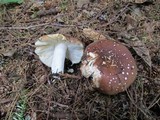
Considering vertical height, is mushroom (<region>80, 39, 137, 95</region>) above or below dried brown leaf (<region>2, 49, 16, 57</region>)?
above

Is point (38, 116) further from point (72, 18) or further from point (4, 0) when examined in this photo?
point (4, 0)

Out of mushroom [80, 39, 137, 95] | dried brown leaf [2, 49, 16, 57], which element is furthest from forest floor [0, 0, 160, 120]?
mushroom [80, 39, 137, 95]

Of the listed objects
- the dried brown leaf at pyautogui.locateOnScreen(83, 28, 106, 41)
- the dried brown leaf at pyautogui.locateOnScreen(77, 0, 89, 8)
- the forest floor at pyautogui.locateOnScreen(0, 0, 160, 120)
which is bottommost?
the forest floor at pyautogui.locateOnScreen(0, 0, 160, 120)

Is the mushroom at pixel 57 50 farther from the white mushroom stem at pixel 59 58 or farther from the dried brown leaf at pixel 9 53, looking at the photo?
the dried brown leaf at pixel 9 53

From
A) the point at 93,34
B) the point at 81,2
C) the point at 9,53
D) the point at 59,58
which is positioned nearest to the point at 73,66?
the point at 59,58

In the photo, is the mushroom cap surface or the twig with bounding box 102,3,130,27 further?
the twig with bounding box 102,3,130,27

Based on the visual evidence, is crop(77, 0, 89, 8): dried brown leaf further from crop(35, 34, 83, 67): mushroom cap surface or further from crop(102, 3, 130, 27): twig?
crop(35, 34, 83, 67): mushroom cap surface
